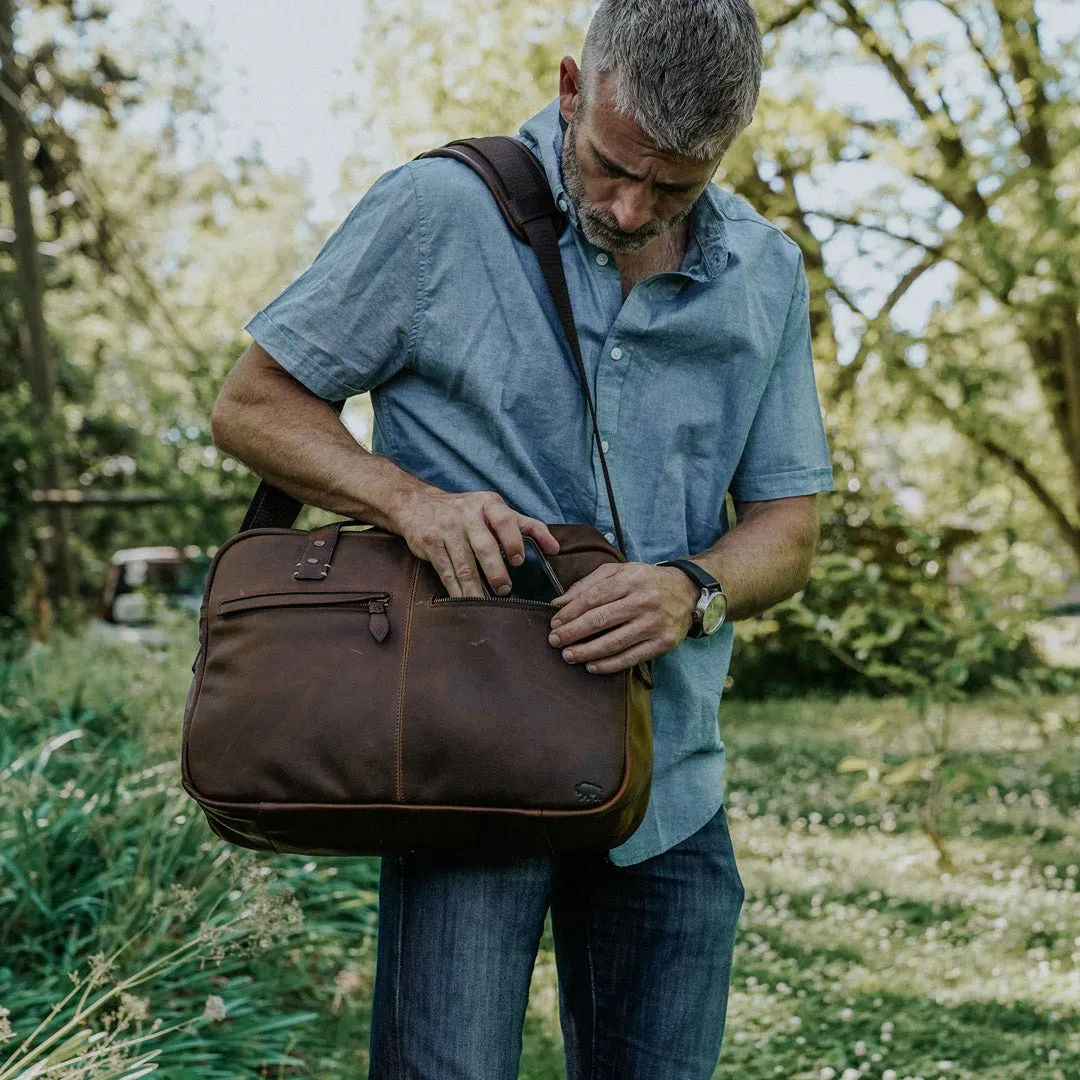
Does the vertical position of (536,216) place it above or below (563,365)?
above

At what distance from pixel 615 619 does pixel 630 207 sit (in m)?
0.57

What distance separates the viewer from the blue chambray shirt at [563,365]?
1.71m

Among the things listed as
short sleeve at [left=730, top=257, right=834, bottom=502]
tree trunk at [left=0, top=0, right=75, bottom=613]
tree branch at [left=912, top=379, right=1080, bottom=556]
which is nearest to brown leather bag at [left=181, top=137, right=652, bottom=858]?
short sleeve at [left=730, top=257, right=834, bottom=502]

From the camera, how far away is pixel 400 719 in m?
1.54

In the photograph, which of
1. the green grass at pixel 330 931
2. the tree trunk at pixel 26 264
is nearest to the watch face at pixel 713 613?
the green grass at pixel 330 931

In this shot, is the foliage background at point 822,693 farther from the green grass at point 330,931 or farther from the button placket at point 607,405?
the button placket at point 607,405

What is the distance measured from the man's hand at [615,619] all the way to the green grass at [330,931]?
3.09ft

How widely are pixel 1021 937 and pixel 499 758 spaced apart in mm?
3970

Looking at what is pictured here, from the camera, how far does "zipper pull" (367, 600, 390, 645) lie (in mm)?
1570

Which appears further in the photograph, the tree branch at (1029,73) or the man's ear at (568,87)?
the tree branch at (1029,73)

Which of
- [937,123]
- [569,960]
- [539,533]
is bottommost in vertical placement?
[569,960]

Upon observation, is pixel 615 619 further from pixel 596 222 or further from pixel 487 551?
pixel 596 222

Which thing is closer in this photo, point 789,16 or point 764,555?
point 764,555

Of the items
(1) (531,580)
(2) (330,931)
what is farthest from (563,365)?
(2) (330,931)
